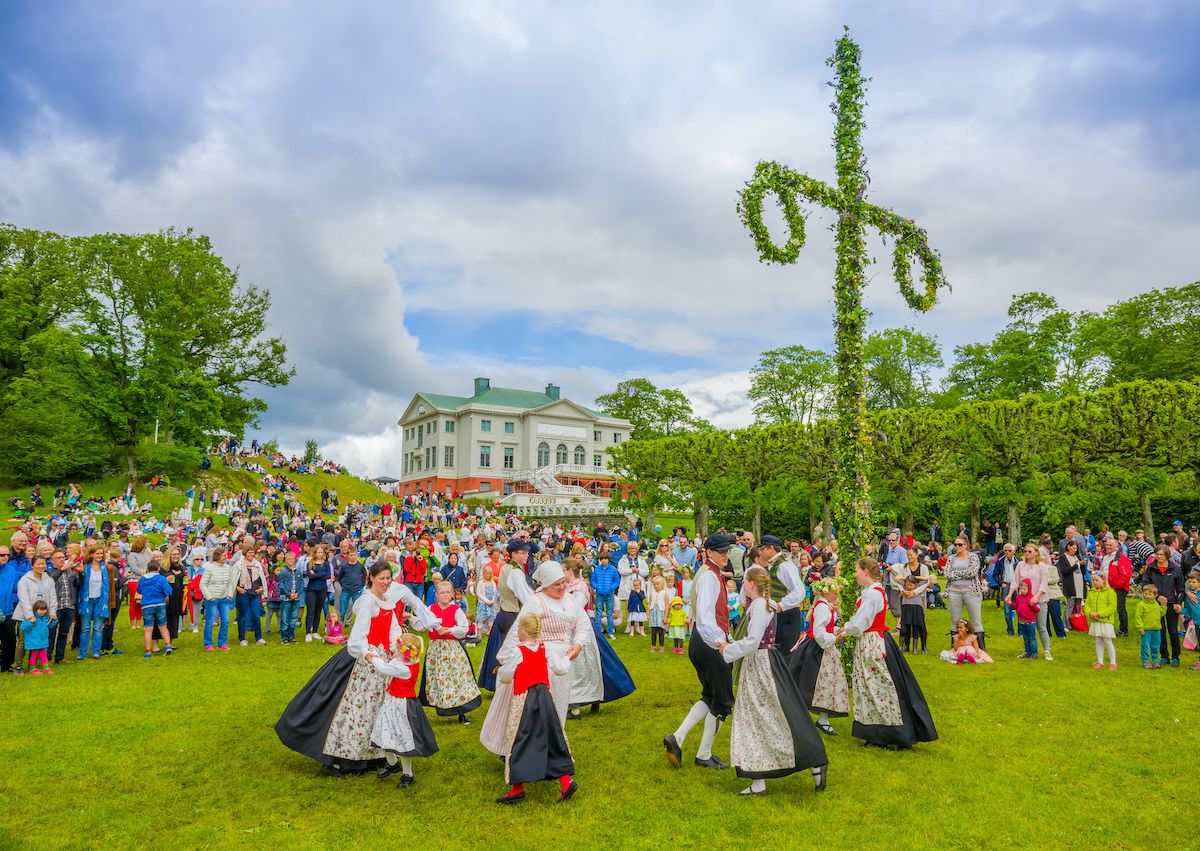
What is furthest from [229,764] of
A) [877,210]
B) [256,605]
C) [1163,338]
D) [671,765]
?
[1163,338]

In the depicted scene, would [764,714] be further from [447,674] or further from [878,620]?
[447,674]

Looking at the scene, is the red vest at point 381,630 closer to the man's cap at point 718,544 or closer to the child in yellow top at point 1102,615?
the man's cap at point 718,544

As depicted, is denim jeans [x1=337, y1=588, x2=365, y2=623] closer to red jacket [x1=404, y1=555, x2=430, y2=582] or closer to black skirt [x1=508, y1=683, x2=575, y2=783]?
red jacket [x1=404, y1=555, x2=430, y2=582]

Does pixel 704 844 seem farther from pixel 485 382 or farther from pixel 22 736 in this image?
pixel 485 382

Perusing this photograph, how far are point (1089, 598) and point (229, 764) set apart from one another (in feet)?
41.7

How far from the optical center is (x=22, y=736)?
859 cm

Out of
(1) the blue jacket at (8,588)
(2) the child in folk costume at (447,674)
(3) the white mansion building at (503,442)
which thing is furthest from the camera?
(3) the white mansion building at (503,442)

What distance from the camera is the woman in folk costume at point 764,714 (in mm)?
6512

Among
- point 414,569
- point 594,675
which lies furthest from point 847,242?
point 414,569

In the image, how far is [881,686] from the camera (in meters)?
8.03

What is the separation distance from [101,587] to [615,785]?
10704 millimetres

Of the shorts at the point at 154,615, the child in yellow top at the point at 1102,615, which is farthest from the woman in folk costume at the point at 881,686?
the shorts at the point at 154,615

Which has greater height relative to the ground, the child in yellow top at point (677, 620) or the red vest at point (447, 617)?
the red vest at point (447, 617)

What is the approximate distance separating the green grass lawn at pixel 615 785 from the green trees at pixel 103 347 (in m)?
34.2
